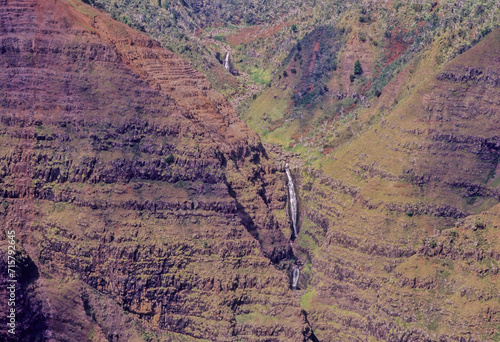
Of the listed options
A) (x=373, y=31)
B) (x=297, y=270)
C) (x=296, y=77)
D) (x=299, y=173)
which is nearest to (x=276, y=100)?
(x=296, y=77)

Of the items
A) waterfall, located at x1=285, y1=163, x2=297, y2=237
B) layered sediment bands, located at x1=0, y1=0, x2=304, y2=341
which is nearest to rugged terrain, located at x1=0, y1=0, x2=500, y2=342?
layered sediment bands, located at x1=0, y1=0, x2=304, y2=341

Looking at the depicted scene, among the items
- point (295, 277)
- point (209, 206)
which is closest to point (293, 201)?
point (295, 277)

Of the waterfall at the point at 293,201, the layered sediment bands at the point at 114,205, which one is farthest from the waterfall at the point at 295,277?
the layered sediment bands at the point at 114,205

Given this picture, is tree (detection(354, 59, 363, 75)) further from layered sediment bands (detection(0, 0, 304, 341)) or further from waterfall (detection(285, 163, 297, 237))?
layered sediment bands (detection(0, 0, 304, 341))

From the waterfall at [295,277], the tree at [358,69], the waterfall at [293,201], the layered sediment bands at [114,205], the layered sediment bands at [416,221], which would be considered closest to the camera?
the layered sediment bands at [114,205]

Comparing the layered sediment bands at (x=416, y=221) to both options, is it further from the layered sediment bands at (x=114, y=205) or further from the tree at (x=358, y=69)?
the tree at (x=358, y=69)

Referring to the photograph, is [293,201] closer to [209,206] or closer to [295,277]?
[295,277]
